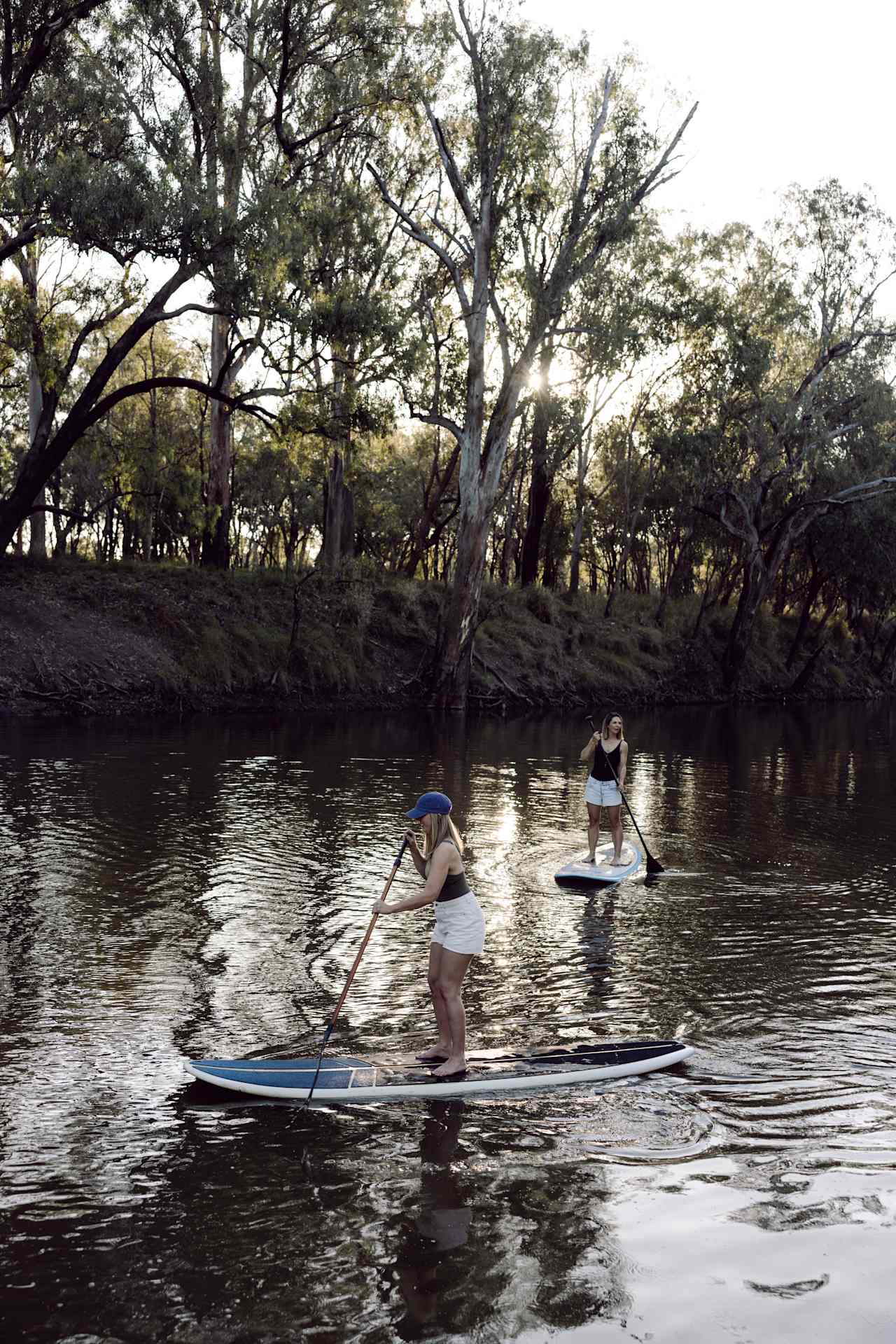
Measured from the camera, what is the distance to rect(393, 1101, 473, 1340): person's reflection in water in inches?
214

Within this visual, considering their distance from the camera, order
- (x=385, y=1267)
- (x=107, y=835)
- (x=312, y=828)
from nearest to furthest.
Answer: (x=385, y=1267), (x=107, y=835), (x=312, y=828)

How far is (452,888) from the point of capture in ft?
27.7

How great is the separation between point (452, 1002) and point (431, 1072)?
47 cm

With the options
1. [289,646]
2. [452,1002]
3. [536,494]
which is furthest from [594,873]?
[536,494]

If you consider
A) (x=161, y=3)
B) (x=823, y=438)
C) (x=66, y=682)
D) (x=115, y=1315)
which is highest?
(x=161, y=3)

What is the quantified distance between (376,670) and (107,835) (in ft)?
78.2

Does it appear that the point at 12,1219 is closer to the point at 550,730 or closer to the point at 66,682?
the point at 66,682

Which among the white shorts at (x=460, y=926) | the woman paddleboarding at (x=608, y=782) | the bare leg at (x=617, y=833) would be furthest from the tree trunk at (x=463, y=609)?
the white shorts at (x=460, y=926)

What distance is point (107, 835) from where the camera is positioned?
1566 centimetres

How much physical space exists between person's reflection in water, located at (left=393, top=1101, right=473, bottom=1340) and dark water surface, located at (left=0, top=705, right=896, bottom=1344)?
2 centimetres

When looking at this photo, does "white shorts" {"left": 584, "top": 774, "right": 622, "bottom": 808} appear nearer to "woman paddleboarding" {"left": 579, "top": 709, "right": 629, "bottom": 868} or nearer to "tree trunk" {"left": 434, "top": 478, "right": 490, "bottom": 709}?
"woman paddleboarding" {"left": 579, "top": 709, "right": 629, "bottom": 868}

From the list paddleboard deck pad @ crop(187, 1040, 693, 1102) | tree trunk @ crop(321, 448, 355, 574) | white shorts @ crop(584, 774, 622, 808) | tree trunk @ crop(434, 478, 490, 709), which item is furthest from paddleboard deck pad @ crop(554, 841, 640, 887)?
tree trunk @ crop(321, 448, 355, 574)

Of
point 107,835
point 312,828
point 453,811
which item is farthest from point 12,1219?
point 453,811

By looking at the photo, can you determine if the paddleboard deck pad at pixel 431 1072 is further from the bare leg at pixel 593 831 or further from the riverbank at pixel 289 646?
the riverbank at pixel 289 646
